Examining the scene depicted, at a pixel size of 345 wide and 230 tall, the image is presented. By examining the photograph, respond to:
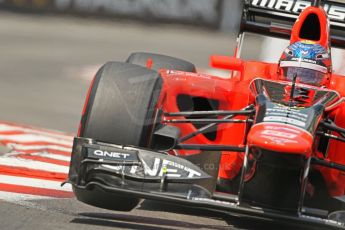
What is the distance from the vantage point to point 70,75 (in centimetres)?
1587

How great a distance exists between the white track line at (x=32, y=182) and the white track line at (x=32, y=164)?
469mm

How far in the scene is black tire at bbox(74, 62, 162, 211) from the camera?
6.01 m

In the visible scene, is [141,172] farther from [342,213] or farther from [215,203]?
[342,213]

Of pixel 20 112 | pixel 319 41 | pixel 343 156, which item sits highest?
pixel 319 41

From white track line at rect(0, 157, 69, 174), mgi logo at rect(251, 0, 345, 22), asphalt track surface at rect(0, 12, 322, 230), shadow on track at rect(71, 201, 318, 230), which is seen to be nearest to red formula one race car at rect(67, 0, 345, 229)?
shadow on track at rect(71, 201, 318, 230)

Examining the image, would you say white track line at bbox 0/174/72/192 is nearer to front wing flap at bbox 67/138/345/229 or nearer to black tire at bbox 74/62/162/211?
black tire at bbox 74/62/162/211

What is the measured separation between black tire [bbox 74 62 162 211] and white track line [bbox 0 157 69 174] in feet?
5.80

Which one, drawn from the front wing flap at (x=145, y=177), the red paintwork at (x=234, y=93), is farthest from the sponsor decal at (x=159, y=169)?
the red paintwork at (x=234, y=93)

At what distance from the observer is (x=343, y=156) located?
21.3 feet

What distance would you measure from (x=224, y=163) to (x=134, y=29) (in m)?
17.2

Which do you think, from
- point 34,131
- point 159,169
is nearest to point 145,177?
point 159,169

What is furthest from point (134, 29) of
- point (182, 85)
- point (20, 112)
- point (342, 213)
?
point (342, 213)

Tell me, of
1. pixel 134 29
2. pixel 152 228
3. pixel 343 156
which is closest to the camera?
pixel 152 228

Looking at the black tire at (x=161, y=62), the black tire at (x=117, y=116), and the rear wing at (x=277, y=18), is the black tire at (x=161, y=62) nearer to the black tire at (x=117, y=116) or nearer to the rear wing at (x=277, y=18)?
the rear wing at (x=277, y=18)
